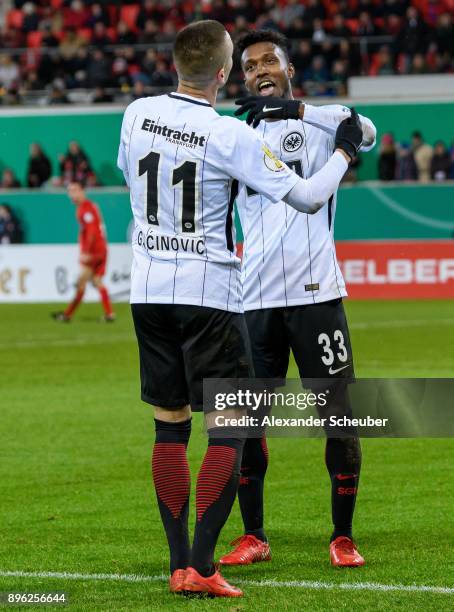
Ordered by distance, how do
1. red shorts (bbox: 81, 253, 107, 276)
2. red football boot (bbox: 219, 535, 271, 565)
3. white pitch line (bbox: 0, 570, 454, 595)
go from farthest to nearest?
red shorts (bbox: 81, 253, 107, 276), red football boot (bbox: 219, 535, 271, 565), white pitch line (bbox: 0, 570, 454, 595)

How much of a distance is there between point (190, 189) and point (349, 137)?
739 mm

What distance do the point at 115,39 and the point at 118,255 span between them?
913 cm

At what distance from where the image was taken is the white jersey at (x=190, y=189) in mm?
4898

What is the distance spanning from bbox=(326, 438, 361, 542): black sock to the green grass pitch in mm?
199

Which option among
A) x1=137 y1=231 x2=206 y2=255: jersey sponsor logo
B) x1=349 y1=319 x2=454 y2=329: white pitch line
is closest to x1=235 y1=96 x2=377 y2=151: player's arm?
x1=137 y1=231 x2=206 y2=255: jersey sponsor logo

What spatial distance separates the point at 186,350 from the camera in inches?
198

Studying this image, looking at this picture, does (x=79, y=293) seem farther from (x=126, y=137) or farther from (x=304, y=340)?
(x=126, y=137)

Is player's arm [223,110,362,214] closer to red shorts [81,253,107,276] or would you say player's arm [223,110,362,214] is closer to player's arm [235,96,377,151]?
player's arm [235,96,377,151]

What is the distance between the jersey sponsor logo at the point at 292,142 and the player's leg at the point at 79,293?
14.6 metres

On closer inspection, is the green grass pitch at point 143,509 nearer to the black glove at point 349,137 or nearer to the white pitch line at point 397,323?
the black glove at point 349,137

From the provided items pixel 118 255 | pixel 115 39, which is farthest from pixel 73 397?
pixel 115 39

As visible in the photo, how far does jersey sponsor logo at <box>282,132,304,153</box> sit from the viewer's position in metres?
5.82

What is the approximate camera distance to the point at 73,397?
1205cm

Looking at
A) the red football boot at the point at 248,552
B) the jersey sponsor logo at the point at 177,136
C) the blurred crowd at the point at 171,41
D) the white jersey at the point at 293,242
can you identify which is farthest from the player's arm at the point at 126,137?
the blurred crowd at the point at 171,41
